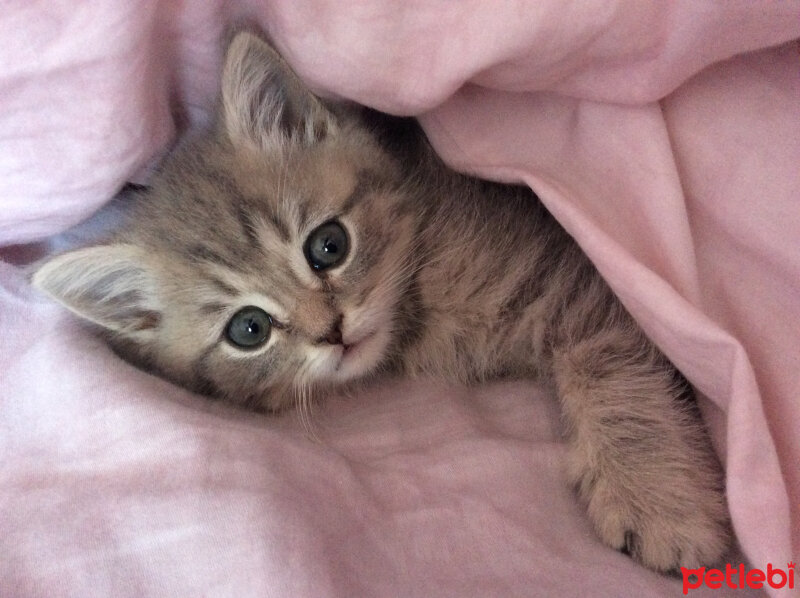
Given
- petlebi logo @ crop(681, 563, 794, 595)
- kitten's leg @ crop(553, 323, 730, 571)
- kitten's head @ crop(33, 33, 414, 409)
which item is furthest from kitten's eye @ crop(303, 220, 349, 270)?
petlebi logo @ crop(681, 563, 794, 595)

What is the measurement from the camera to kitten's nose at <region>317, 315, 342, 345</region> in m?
0.96

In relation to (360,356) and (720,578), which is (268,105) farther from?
(720,578)

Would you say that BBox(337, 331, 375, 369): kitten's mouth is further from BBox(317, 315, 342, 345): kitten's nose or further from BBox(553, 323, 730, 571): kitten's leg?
BBox(553, 323, 730, 571): kitten's leg

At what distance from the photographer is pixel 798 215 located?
0.76 meters

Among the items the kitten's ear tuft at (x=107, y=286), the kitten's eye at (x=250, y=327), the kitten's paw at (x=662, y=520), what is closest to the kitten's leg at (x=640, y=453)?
the kitten's paw at (x=662, y=520)

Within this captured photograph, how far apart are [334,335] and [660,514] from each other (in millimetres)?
470

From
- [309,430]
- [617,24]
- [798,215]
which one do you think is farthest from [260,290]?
[798,215]

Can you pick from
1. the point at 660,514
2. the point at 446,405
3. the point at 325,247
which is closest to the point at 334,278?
the point at 325,247

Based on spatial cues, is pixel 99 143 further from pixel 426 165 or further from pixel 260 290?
pixel 426 165

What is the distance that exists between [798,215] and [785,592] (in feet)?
1.29

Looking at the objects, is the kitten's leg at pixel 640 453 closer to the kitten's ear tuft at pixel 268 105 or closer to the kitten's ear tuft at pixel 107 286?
the kitten's ear tuft at pixel 268 105

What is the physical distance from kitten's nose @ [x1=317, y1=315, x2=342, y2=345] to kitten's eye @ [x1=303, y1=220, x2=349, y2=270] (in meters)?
0.09

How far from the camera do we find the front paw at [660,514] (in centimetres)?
77

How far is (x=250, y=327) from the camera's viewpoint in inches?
39.6
